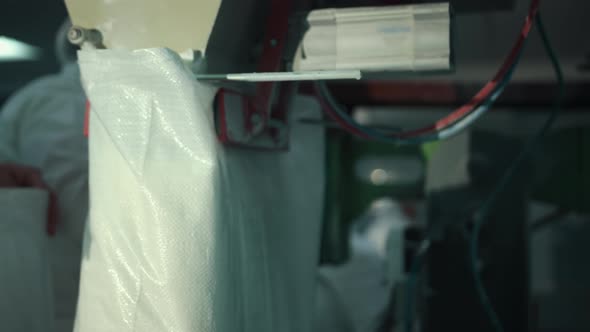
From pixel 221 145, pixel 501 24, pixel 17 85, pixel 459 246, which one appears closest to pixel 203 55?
pixel 221 145

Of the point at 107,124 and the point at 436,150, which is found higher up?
the point at 107,124

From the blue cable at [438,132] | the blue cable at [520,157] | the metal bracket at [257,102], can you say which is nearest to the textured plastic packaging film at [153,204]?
the metal bracket at [257,102]

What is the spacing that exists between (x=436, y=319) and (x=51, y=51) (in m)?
1.89

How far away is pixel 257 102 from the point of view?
2.54 ft

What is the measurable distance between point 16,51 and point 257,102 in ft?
6.26

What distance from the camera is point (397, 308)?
1.38m

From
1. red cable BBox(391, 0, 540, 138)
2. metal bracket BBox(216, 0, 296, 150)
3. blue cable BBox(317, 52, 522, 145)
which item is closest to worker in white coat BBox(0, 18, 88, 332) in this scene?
metal bracket BBox(216, 0, 296, 150)

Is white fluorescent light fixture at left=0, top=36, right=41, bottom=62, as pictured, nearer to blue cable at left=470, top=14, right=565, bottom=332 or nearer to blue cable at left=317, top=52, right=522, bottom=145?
blue cable at left=317, top=52, right=522, bottom=145

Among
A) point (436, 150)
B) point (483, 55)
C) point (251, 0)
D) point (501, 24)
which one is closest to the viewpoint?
point (251, 0)

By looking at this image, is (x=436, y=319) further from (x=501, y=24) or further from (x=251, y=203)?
(x=501, y=24)

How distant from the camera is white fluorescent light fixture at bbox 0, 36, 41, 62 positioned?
6.98ft

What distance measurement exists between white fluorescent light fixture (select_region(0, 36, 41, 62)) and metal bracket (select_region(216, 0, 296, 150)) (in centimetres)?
165

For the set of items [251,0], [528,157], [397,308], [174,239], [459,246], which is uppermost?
[251,0]

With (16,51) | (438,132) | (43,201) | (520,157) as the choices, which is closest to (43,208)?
(43,201)
